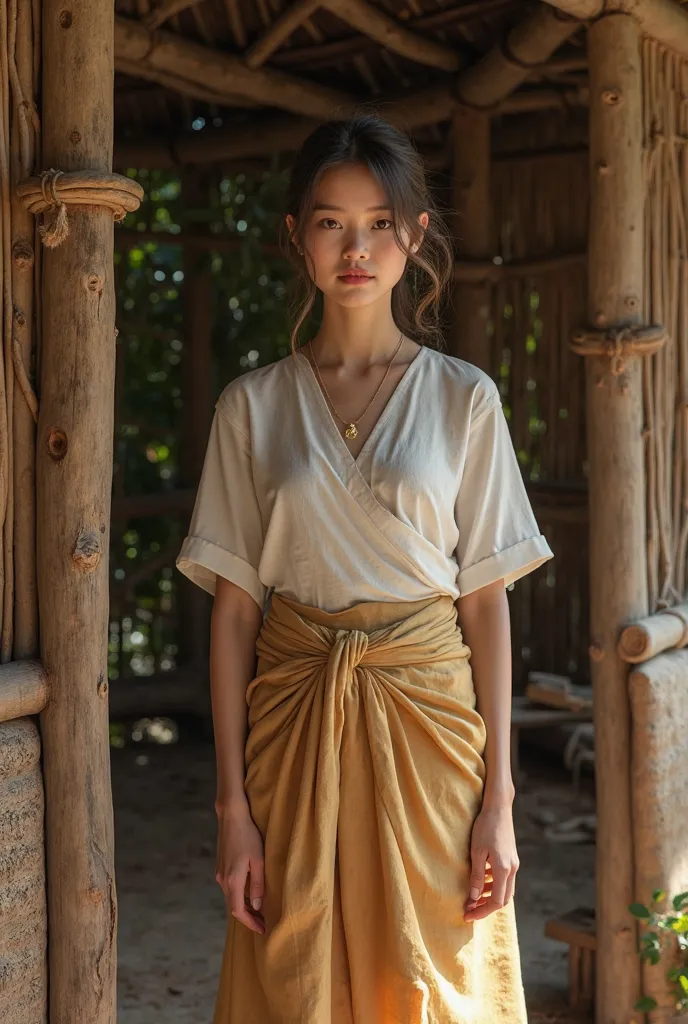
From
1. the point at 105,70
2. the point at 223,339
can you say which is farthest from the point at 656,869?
the point at 223,339

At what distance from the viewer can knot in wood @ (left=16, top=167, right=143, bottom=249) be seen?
1957mm

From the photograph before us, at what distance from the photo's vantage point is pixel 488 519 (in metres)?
2.05

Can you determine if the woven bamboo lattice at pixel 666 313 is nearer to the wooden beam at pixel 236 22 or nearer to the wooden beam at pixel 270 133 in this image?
the wooden beam at pixel 270 133

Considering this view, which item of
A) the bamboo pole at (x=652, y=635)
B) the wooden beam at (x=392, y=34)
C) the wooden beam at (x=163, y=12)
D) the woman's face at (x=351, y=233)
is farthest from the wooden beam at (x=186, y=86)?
the bamboo pole at (x=652, y=635)

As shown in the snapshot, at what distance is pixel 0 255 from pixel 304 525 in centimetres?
66

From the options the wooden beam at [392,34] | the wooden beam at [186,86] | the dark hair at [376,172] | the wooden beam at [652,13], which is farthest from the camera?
the wooden beam at [186,86]

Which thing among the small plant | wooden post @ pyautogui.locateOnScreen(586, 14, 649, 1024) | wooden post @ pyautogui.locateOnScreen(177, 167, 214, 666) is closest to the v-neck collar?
wooden post @ pyautogui.locateOnScreen(586, 14, 649, 1024)

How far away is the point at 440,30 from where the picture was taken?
379cm

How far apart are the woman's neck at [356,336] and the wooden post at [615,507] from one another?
0.99 m

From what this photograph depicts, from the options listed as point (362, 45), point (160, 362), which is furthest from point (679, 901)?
point (160, 362)

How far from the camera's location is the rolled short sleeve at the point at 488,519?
6.70 feet

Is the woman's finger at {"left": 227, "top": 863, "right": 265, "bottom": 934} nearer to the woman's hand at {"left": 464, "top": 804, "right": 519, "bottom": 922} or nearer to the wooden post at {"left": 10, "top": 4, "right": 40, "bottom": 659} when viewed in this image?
the woman's hand at {"left": 464, "top": 804, "right": 519, "bottom": 922}

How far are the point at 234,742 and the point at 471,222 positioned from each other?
9.43 feet

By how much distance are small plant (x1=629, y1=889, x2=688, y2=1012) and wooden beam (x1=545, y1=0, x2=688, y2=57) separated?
2046mm
